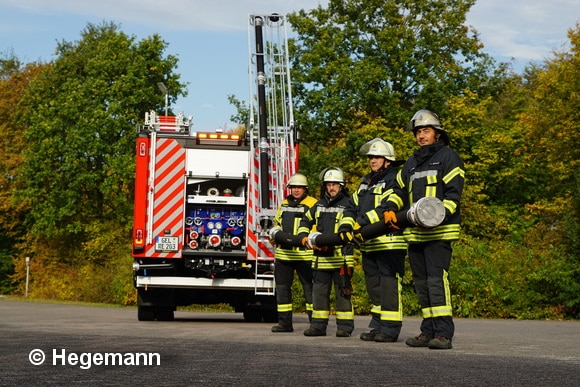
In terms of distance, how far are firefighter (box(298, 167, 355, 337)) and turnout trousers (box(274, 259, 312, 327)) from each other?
77 centimetres

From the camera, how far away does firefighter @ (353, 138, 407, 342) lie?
410 inches

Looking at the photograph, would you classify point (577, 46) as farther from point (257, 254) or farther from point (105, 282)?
point (257, 254)

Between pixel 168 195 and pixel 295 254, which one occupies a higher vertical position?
pixel 168 195

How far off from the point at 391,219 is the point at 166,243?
658cm

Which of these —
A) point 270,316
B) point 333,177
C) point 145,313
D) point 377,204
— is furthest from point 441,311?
point 270,316

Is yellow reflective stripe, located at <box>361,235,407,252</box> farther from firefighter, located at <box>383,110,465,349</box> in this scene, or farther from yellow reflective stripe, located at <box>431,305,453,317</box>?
yellow reflective stripe, located at <box>431,305,453,317</box>

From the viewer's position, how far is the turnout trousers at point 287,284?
12672mm

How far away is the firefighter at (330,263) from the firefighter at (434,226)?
2054mm

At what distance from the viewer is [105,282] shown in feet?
114

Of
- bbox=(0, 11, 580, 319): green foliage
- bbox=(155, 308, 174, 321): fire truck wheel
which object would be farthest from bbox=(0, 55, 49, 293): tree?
bbox=(155, 308, 174, 321): fire truck wheel

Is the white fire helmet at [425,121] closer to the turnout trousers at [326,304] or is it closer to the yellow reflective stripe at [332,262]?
the yellow reflective stripe at [332,262]

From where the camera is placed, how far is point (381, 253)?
10586 mm

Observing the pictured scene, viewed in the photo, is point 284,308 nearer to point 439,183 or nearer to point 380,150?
point 380,150

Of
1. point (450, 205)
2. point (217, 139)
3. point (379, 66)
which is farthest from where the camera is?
point (379, 66)
